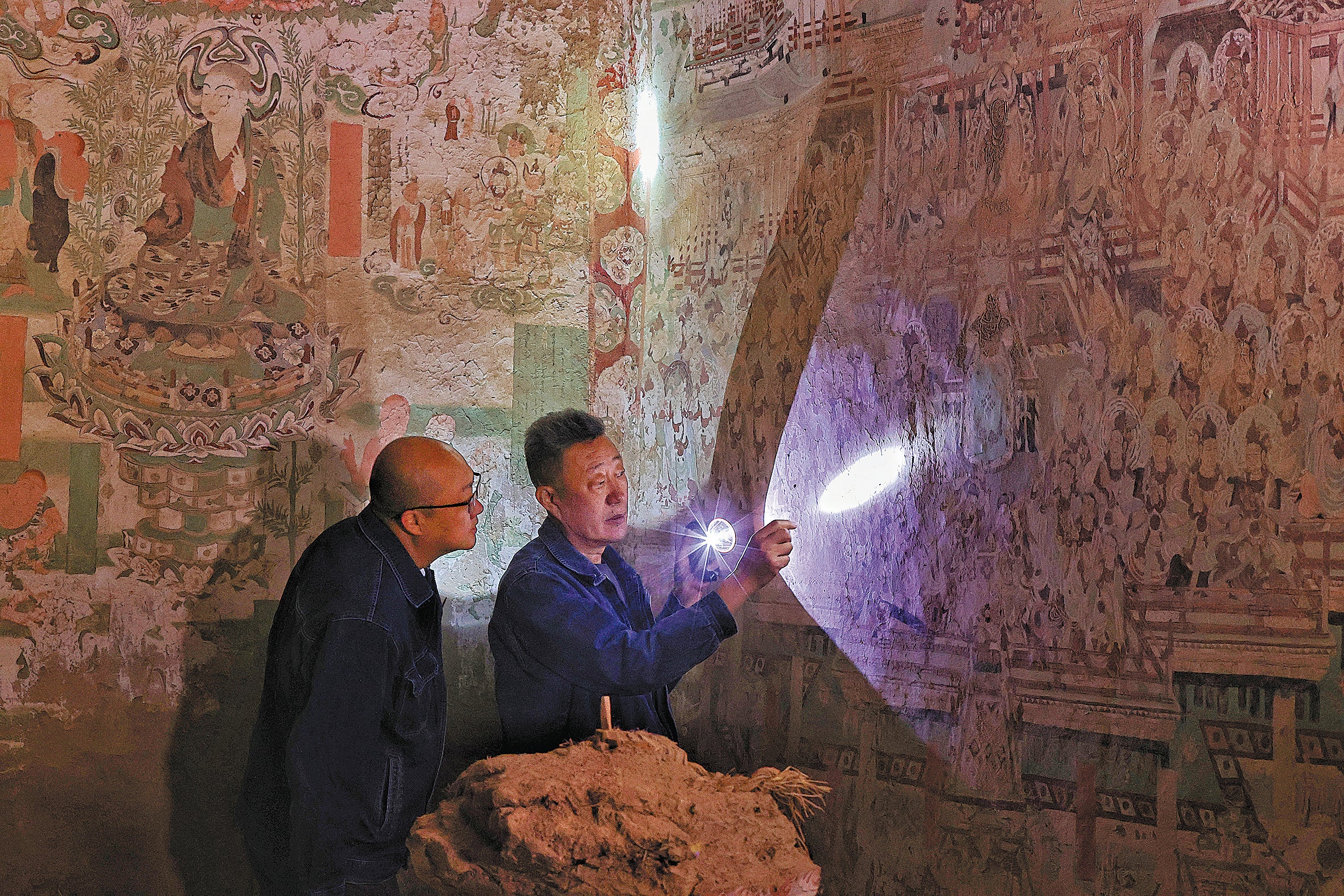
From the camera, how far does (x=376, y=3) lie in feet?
12.6

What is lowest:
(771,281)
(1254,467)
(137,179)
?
(1254,467)

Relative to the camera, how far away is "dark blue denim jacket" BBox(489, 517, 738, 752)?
2.93 m

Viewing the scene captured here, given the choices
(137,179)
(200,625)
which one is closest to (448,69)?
(137,179)

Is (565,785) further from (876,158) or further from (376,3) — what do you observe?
(376,3)

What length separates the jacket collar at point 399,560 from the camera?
2.94m

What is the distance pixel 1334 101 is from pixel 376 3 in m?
2.91

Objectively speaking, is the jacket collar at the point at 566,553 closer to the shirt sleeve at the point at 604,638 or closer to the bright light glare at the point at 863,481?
the shirt sleeve at the point at 604,638

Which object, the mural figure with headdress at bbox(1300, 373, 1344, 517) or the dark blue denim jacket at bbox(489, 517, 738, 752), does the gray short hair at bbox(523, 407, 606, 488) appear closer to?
the dark blue denim jacket at bbox(489, 517, 738, 752)

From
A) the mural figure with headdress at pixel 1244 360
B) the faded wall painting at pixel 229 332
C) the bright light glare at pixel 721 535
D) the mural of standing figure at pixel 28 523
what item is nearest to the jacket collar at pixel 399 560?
the faded wall painting at pixel 229 332

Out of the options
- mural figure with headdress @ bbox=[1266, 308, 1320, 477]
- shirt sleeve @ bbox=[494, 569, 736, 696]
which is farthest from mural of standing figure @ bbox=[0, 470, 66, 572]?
mural figure with headdress @ bbox=[1266, 308, 1320, 477]

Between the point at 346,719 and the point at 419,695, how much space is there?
0.79ft

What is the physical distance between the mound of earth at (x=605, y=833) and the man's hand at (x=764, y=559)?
70 cm

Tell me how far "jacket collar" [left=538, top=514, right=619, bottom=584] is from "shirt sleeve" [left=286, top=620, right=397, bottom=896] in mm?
545

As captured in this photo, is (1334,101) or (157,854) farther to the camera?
(157,854)
